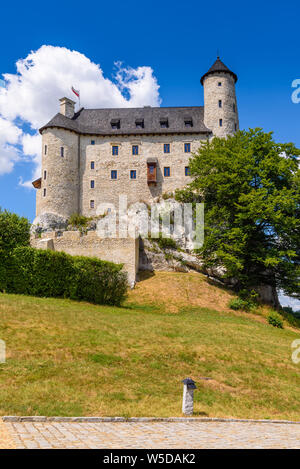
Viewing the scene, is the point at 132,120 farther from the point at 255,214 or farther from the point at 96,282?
the point at 96,282

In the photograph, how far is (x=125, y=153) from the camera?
55.6 metres

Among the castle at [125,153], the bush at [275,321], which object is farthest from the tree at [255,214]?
the castle at [125,153]

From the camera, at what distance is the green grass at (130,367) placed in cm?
1170

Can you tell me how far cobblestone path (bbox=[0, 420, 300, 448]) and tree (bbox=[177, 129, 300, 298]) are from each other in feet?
80.4

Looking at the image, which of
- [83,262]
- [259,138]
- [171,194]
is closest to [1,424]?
[83,262]

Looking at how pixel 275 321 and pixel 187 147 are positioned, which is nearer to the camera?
pixel 275 321

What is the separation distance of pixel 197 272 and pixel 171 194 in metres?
13.9

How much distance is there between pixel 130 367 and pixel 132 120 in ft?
161

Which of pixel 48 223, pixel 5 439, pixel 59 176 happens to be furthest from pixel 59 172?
pixel 5 439

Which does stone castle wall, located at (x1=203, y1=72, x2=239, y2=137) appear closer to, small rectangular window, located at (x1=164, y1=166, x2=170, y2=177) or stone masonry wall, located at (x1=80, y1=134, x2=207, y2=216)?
stone masonry wall, located at (x1=80, y1=134, x2=207, y2=216)

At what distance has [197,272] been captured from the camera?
41719mm

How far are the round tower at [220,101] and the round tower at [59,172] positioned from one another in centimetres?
2020

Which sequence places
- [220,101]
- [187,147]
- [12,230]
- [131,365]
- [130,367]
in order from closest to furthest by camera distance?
[130,367]
[131,365]
[12,230]
[187,147]
[220,101]
